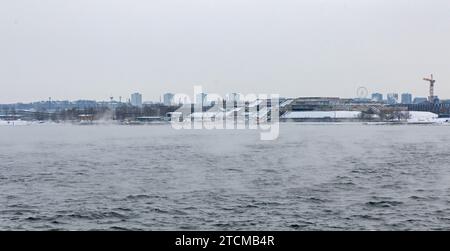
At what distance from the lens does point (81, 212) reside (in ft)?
22.1

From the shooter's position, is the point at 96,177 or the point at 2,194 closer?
the point at 2,194

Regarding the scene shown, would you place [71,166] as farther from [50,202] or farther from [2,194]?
[50,202]

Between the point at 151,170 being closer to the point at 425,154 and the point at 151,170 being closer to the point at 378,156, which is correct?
the point at 378,156

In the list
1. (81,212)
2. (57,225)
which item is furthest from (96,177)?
(57,225)

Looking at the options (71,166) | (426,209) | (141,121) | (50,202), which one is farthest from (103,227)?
(141,121)

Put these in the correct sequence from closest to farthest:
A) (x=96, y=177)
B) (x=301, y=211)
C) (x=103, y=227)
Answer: (x=103, y=227) < (x=301, y=211) < (x=96, y=177)

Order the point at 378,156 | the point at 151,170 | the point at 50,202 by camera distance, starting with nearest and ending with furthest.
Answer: the point at 50,202 < the point at 151,170 < the point at 378,156

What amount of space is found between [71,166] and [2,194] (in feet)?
12.7

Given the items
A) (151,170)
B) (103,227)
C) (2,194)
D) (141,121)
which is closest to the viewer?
(103,227)

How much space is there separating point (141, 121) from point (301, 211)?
142ft

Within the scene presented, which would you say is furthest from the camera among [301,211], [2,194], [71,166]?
[71,166]
